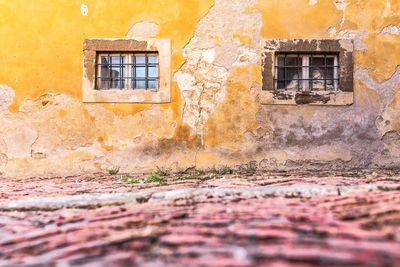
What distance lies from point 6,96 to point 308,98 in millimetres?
4189

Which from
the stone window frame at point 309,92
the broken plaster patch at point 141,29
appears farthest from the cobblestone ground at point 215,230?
the broken plaster patch at point 141,29

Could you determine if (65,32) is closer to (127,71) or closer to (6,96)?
(127,71)

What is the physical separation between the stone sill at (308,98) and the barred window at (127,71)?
5.38ft

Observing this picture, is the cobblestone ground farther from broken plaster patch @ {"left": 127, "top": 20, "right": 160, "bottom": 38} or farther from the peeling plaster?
broken plaster patch @ {"left": 127, "top": 20, "right": 160, "bottom": 38}

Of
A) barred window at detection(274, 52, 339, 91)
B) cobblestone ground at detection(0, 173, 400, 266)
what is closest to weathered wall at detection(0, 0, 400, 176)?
barred window at detection(274, 52, 339, 91)

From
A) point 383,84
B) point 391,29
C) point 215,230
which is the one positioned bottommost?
point 215,230

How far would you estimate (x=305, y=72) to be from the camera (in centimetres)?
582

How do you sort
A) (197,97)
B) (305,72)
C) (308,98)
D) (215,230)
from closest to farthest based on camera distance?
(215,230) < (308,98) < (197,97) < (305,72)

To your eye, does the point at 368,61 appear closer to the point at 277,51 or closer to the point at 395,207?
the point at 277,51

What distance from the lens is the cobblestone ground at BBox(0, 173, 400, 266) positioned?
142 centimetres

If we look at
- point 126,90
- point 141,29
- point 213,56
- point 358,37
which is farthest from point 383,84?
point 126,90

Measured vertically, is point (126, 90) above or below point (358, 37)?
below

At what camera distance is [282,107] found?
5.65m

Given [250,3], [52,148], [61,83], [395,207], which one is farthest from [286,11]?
[395,207]
